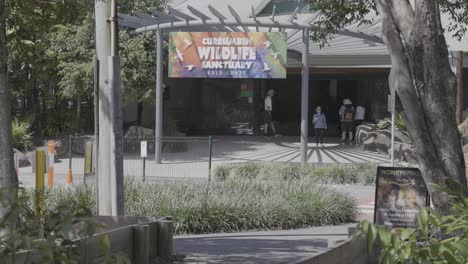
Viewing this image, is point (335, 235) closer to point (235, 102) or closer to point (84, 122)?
point (84, 122)

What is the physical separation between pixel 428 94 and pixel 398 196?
6.34 m

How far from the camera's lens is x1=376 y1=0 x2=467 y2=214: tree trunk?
502 cm

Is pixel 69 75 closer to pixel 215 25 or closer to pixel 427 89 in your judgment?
pixel 215 25

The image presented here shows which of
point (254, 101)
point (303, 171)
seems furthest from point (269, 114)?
point (303, 171)

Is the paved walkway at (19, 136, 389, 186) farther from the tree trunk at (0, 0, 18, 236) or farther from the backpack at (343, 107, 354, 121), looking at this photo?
the tree trunk at (0, 0, 18, 236)

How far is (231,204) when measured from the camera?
1455 centimetres

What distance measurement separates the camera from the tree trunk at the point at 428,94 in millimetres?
5023

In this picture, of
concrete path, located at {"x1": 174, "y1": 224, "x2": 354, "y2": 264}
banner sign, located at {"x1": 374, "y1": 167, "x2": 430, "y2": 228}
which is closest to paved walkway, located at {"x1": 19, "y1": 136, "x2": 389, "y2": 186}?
concrete path, located at {"x1": 174, "y1": 224, "x2": 354, "y2": 264}

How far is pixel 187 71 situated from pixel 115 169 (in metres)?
16.9

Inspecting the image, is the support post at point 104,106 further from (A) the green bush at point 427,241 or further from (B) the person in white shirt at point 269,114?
(B) the person in white shirt at point 269,114

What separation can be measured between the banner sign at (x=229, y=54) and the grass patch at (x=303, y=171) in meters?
4.78

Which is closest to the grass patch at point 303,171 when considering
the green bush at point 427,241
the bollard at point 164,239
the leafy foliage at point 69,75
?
the leafy foliage at point 69,75

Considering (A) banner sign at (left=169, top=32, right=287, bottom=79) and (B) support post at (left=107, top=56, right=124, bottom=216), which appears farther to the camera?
(A) banner sign at (left=169, top=32, right=287, bottom=79)

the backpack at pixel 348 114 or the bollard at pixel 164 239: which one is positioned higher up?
the backpack at pixel 348 114
